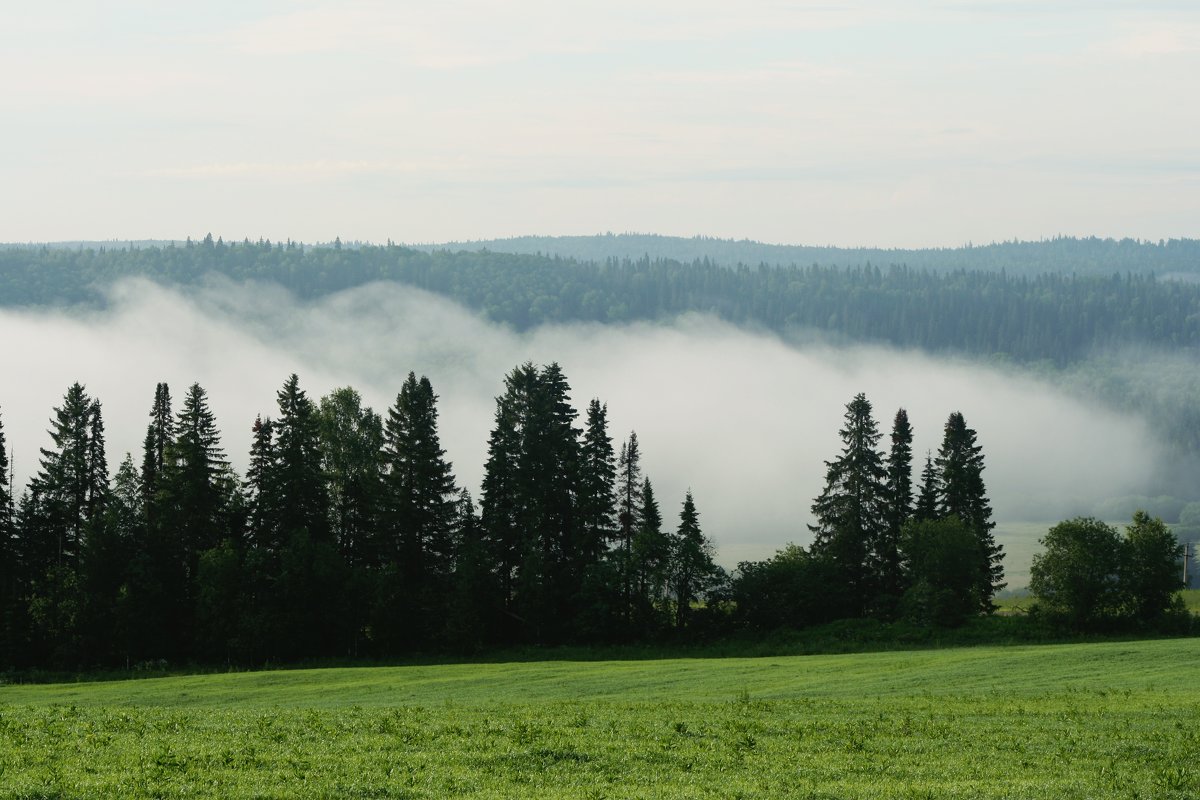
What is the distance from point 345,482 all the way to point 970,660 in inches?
1727

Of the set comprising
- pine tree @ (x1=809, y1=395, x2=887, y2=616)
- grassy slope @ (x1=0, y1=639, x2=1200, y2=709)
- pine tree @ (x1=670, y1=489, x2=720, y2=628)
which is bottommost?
grassy slope @ (x1=0, y1=639, x2=1200, y2=709)

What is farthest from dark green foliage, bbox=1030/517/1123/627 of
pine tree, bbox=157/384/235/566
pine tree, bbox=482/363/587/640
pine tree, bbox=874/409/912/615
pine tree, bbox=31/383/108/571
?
pine tree, bbox=31/383/108/571

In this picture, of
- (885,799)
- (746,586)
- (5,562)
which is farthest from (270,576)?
(885,799)

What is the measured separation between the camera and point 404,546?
8712 cm

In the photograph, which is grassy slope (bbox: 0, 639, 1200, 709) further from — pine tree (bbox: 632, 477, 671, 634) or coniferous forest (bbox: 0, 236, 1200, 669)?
Answer: pine tree (bbox: 632, 477, 671, 634)

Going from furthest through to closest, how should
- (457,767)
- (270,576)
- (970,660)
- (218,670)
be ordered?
(270,576), (218,670), (970,660), (457,767)

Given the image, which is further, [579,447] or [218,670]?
[579,447]

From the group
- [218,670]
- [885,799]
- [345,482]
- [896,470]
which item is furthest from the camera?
[896,470]

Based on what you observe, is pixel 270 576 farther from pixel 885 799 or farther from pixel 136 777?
pixel 885 799

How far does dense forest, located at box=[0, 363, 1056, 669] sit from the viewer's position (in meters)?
79.7

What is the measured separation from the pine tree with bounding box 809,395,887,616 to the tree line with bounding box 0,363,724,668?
8917 millimetres

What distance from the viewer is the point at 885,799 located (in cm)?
2642

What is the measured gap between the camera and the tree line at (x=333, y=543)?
7919 centimetres

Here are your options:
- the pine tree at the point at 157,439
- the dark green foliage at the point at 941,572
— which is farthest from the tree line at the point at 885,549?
the pine tree at the point at 157,439
